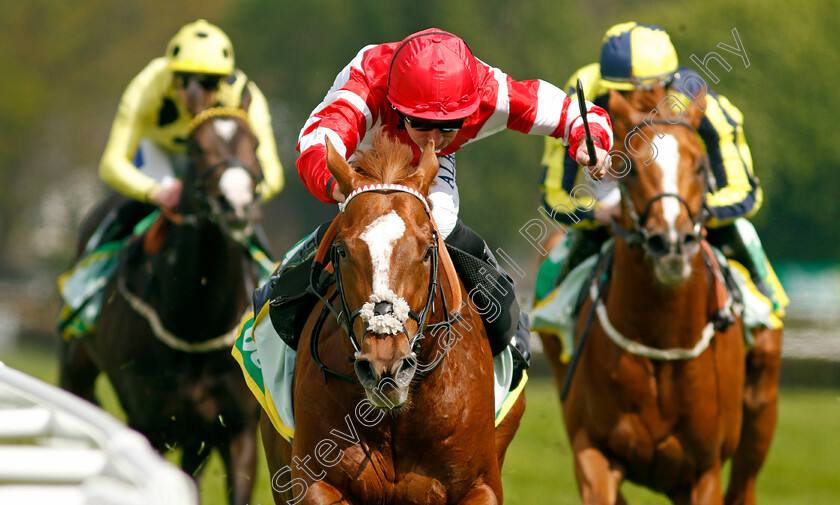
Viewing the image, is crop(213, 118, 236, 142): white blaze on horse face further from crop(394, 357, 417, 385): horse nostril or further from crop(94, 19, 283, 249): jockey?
crop(394, 357, 417, 385): horse nostril

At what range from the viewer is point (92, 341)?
705 cm

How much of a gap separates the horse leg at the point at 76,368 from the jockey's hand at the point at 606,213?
11.2ft

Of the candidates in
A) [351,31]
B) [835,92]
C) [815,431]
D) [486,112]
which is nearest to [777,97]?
[835,92]

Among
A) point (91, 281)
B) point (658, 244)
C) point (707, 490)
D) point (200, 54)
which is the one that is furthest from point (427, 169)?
point (91, 281)

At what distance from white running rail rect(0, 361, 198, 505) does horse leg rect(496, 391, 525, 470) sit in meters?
2.37

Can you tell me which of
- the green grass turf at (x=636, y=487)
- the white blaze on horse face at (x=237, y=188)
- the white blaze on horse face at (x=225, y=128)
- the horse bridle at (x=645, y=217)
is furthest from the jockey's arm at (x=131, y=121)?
the horse bridle at (x=645, y=217)

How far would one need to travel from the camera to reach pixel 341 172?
357 centimetres

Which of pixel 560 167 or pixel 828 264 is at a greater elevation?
pixel 560 167

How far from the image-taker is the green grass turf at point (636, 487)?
8336 mm

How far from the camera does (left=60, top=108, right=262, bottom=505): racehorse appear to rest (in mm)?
6238

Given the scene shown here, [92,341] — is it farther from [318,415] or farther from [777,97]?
[777,97]

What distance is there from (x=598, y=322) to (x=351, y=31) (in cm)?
3595

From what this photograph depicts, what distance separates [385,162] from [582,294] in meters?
2.86

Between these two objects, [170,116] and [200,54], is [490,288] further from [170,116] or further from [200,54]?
[170,116]
